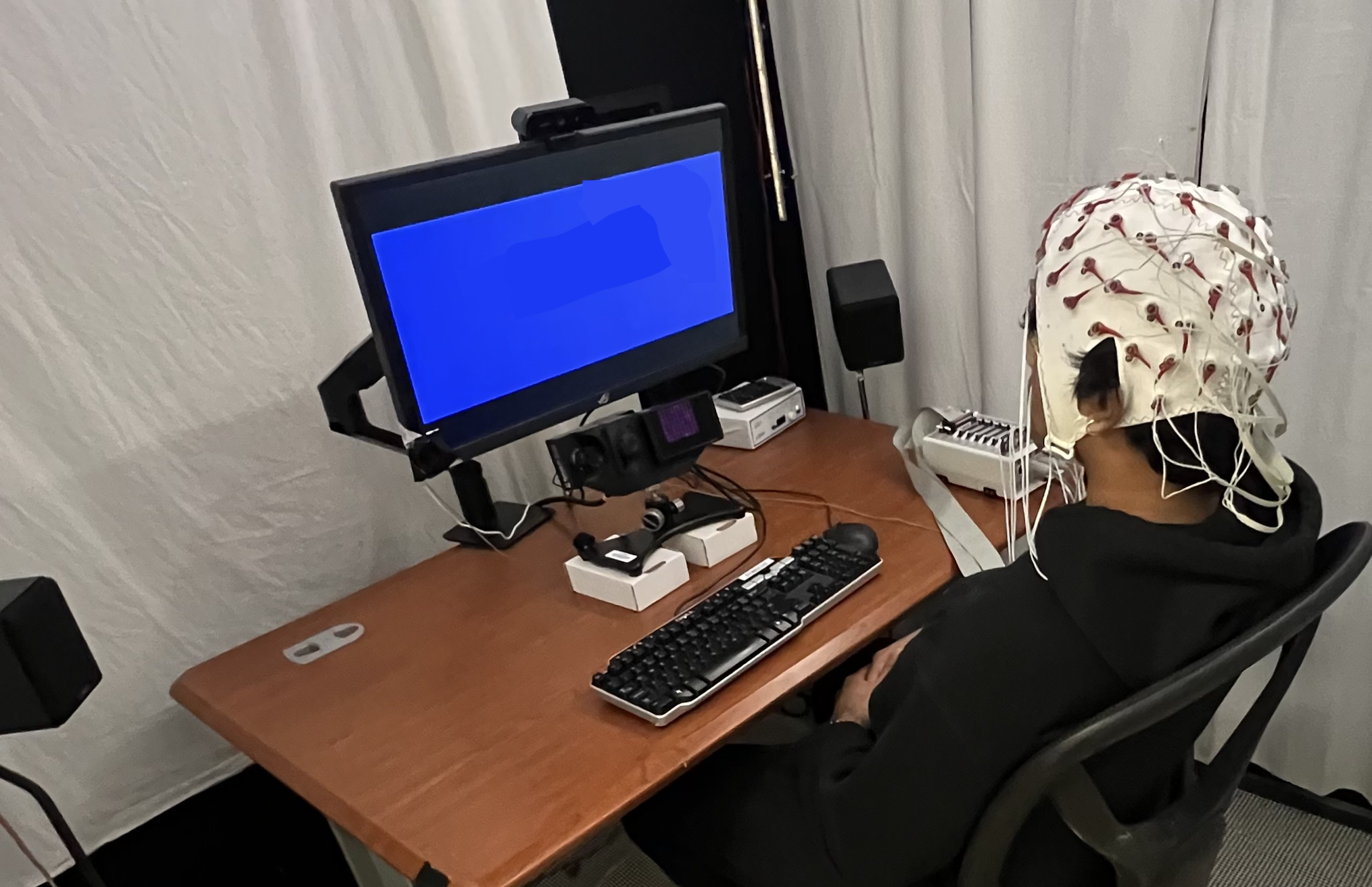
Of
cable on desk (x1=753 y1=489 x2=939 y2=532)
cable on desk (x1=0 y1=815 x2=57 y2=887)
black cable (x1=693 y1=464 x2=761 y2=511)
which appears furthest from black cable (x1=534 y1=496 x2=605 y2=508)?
cable on desk (x1=0 y1=815 x2=57 y2=887)

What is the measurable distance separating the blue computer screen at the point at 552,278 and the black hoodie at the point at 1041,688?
25.7 inches

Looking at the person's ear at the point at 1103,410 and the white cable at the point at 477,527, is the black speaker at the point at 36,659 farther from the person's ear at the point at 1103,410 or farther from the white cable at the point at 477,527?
the person's ear at the point at 1103,410

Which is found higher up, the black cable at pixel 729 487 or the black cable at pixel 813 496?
the black cable at pixel 729 487

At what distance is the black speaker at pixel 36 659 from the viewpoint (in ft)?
2.75

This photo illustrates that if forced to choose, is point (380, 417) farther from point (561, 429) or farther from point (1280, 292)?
point (1280, 292)

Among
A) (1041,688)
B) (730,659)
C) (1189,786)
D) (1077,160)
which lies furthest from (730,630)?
(1077,160)

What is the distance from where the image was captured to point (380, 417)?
1627 mm

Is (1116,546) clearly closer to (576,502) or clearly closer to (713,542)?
(713,542)

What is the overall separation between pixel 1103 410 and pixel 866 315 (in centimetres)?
85

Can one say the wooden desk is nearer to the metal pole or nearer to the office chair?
the office chair

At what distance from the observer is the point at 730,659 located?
44.4 inches

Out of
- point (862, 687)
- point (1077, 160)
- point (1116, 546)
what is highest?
point (1077, 160)

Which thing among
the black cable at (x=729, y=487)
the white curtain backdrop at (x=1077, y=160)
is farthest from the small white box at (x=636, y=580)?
the white curtain backdrop at (x=1077, y=160)

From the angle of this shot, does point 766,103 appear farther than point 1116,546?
Yes
